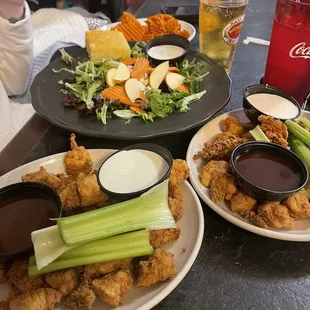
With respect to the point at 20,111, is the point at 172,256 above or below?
above

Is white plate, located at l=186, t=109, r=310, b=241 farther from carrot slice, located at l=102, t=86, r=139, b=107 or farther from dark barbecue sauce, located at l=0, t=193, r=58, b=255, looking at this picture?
dark barbecue sauce, located at l=0, t=193, r=58, b=255

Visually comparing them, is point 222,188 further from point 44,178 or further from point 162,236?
point 44,178

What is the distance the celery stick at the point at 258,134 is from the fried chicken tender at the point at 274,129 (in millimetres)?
24

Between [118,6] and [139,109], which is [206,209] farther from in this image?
[118,6]

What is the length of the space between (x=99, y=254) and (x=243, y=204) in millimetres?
552

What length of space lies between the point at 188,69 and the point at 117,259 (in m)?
1.38

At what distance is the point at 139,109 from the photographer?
1884mm

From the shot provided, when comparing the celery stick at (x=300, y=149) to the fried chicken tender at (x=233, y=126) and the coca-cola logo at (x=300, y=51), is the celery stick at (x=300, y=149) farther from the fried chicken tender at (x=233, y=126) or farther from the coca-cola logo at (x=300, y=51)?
the coca-cola logo at (x=300, y=51)

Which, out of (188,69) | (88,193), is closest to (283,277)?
(88,193)

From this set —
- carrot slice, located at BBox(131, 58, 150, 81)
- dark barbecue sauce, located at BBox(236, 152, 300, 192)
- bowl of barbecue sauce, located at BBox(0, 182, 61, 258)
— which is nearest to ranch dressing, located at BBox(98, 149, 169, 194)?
bowl of barbecue sauce, located at BBox(0, 182, 61, 258)

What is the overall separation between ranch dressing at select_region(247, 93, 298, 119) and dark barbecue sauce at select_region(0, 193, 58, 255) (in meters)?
1.07

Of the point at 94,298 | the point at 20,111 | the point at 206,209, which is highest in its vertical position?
the point at 94,298

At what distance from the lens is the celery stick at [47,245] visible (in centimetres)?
109

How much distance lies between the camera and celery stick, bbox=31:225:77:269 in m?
1.09
